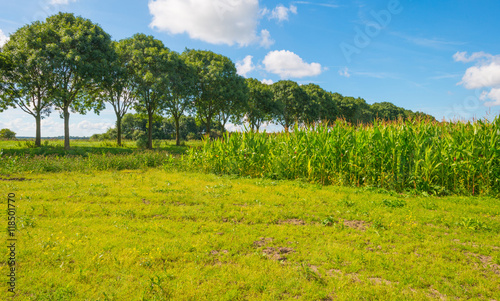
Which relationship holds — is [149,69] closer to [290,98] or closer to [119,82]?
[119,82]

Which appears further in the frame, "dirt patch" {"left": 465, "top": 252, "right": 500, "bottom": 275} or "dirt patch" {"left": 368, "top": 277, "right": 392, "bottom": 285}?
"dirt patch" {"left": 465, "top": 252, "right": 500, "bottom": 275}

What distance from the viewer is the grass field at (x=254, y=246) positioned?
Result: 4098 millimetres

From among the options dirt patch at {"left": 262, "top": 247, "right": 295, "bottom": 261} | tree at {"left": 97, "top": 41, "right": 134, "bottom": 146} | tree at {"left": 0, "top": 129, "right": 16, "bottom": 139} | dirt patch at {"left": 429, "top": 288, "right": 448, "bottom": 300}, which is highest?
tree at {"left": 97, "top": 41, "right": 134, "bottom": 146}

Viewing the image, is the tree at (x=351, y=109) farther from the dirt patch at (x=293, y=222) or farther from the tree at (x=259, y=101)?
the dirt patch at (x=293, y=222)

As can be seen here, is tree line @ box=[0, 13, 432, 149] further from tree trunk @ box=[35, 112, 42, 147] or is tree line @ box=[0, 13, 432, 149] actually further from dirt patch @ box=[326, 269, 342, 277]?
dirt patch @ box=[326, 269, 342, 277]

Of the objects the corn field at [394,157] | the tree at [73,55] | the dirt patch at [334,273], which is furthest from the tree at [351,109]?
the dirt patch at [334,273]

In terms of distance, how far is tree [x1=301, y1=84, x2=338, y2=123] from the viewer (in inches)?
2164

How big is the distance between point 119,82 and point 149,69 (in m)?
3.72

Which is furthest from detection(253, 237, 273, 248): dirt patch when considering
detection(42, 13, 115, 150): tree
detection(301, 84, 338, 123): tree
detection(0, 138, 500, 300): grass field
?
detection(301, 84, 338, 123): tree

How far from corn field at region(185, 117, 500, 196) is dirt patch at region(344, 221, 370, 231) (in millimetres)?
4338

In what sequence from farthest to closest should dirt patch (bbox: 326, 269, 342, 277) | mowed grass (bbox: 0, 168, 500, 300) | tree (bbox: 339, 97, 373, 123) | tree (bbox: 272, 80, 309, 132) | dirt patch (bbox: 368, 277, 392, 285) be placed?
1. tree (bbox: 339, 97, 373, 123)
2. tree (bbox: 272, 80, 309, 132)
3. dirt patch (bbox: 326, 269, 342, 277)
4. dirt patch (bbox: 368, 277, 392, 285)
5. mowed grass (bbox: 0, 168, 500, 300)

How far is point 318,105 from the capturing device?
56031 mm

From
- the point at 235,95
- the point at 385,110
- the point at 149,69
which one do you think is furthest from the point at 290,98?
the point at 385,110

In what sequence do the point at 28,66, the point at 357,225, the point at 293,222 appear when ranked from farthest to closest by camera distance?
the point at 28,66 < the point at 293,222 < the point at 357,225
